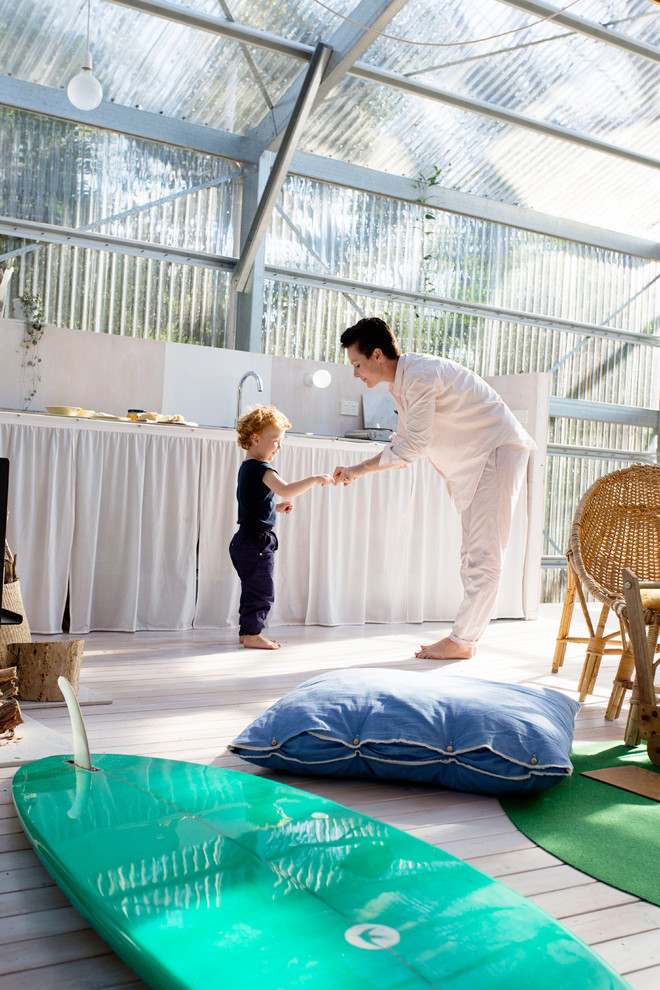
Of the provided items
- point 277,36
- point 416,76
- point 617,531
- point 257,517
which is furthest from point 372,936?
point 416,76

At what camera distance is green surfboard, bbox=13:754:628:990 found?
0.99 metres

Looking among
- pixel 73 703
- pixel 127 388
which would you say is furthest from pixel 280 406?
pixel 73 703

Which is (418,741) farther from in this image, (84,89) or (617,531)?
(84,89)

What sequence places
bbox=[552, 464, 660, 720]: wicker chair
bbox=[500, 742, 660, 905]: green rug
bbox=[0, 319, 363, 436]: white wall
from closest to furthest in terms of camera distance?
bbox=[500, 742, 660, 905]: green rug, bbox=[552, 464, 660, 720]: wicker chair, bbox=[0, 319, 363, 436]: white wall

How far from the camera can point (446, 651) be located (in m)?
3.67

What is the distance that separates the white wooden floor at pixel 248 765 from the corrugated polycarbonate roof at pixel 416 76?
3.21m

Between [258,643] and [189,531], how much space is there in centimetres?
72

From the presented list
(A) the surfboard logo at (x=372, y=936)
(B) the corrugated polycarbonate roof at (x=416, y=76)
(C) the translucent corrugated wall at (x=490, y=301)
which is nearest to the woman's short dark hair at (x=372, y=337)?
(B) the corrugated polycarbonate roof at (x=416, y=76)

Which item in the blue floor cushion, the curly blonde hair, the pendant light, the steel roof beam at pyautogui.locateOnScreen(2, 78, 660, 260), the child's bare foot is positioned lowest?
the child's bare foot

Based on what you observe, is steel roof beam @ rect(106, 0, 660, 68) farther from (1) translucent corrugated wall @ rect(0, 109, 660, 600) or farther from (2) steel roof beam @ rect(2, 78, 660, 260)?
(1) translucent corrugated wall @ rect(0, 109, 660, 600)

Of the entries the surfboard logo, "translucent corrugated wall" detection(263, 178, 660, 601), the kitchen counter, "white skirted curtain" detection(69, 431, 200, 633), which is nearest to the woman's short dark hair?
the kitchen counter

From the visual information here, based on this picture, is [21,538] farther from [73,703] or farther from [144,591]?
[73,703]

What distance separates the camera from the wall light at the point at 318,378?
5477 mm

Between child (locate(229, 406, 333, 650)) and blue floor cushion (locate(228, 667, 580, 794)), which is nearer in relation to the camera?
blue floor cushion (locate(228, 667, 580, 794))
